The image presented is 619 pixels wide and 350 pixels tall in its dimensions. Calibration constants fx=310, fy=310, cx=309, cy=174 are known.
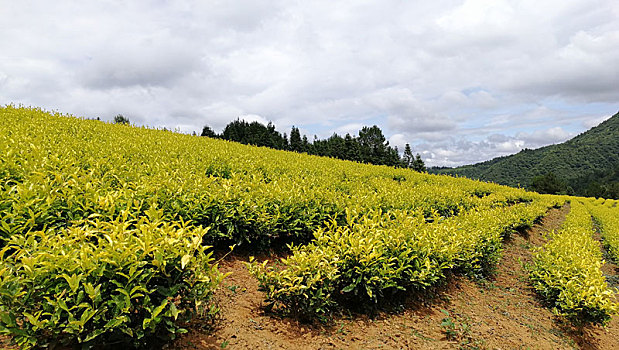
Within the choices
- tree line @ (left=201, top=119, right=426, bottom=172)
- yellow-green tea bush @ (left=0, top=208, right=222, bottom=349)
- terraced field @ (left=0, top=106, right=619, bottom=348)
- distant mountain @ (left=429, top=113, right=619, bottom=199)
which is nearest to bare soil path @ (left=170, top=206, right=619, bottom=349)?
terraced field @ (left=0, top=106, right=619, bottom=348)

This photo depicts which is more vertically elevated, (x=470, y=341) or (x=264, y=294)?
(x=264, y=294)

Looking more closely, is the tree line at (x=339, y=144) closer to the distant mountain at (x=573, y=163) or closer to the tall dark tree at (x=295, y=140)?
the tall dark tree at (x=295, y=140)

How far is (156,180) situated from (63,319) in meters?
2.14

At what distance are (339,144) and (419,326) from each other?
48536mm

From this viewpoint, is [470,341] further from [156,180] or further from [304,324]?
[156,180]

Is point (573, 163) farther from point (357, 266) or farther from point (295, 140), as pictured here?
point (357, 266)

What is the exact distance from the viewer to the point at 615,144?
89.9 metres

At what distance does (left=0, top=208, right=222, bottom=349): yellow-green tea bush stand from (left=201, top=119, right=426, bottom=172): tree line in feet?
149

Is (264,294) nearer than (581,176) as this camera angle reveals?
Yes

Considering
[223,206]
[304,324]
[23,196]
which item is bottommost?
[304,324]

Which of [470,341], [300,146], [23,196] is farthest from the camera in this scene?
[300,146]

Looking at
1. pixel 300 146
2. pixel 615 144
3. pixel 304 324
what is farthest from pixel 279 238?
pixel 615 144

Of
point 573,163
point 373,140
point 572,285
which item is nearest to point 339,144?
point 373,140

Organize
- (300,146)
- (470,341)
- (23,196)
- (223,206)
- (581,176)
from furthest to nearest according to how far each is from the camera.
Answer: (581,176) → (300,146) → (223,206) → (470,341) → (23,196)
